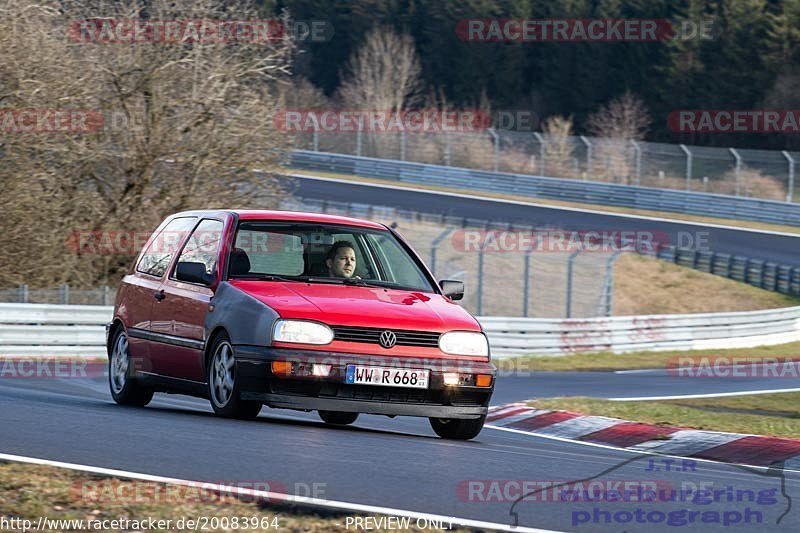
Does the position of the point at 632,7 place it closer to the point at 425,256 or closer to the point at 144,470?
the point at 425,256

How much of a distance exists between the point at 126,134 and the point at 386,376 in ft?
58.6

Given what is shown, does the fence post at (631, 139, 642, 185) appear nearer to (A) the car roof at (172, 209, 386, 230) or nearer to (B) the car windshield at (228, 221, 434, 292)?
(B) the car windshield at (228, 221, 434, 292)

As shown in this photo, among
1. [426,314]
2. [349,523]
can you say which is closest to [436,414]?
[426,314]

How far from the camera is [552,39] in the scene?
266 feet

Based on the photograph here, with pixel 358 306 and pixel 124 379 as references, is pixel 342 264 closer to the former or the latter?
pixel 358 306

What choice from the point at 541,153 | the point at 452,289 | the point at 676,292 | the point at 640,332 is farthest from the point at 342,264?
the point at 541,153

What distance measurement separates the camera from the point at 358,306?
905 cm

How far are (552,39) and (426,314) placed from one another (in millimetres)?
73659

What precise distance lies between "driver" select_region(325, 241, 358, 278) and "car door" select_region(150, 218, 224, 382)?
0.84 metres

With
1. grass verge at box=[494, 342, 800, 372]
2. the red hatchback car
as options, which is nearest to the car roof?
the red hatchback car

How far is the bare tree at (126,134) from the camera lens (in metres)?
23.8

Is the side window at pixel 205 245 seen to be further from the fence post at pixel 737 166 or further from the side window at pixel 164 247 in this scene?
the fence post at pixel 737 166

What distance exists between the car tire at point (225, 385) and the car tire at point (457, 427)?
1.38 metres

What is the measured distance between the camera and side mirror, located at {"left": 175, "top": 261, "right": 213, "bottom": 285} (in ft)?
31.5
